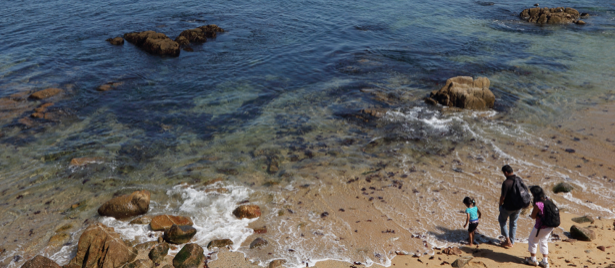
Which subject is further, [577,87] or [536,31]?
[536,31]

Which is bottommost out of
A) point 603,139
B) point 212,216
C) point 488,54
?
point 212,216

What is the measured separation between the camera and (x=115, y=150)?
555 inches

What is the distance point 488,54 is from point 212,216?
67.0ft

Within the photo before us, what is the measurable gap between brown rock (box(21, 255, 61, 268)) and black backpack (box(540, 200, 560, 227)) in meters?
11.3

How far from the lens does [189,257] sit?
8.98 m

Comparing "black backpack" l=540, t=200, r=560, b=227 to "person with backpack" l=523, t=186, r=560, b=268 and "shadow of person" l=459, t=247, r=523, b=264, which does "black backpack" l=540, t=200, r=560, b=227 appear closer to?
"person with backpack" l=523, t=186, r=560, b=268

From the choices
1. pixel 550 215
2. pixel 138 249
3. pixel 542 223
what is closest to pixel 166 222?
pixel 138 249

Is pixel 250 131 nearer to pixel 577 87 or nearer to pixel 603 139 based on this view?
pixel 603 139

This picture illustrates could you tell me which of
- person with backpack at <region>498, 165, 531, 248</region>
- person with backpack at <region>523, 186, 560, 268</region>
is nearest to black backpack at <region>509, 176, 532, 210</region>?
person with backpack at <region>498, 165, 531, 248</region>

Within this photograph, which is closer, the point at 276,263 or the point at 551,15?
the point at 276,263

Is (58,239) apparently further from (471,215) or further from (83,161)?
(471,215)

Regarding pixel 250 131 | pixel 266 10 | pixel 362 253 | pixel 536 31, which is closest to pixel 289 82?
pixel 250 131

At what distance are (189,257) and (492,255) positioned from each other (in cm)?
735

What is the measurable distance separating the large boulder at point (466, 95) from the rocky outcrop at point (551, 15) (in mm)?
17633
